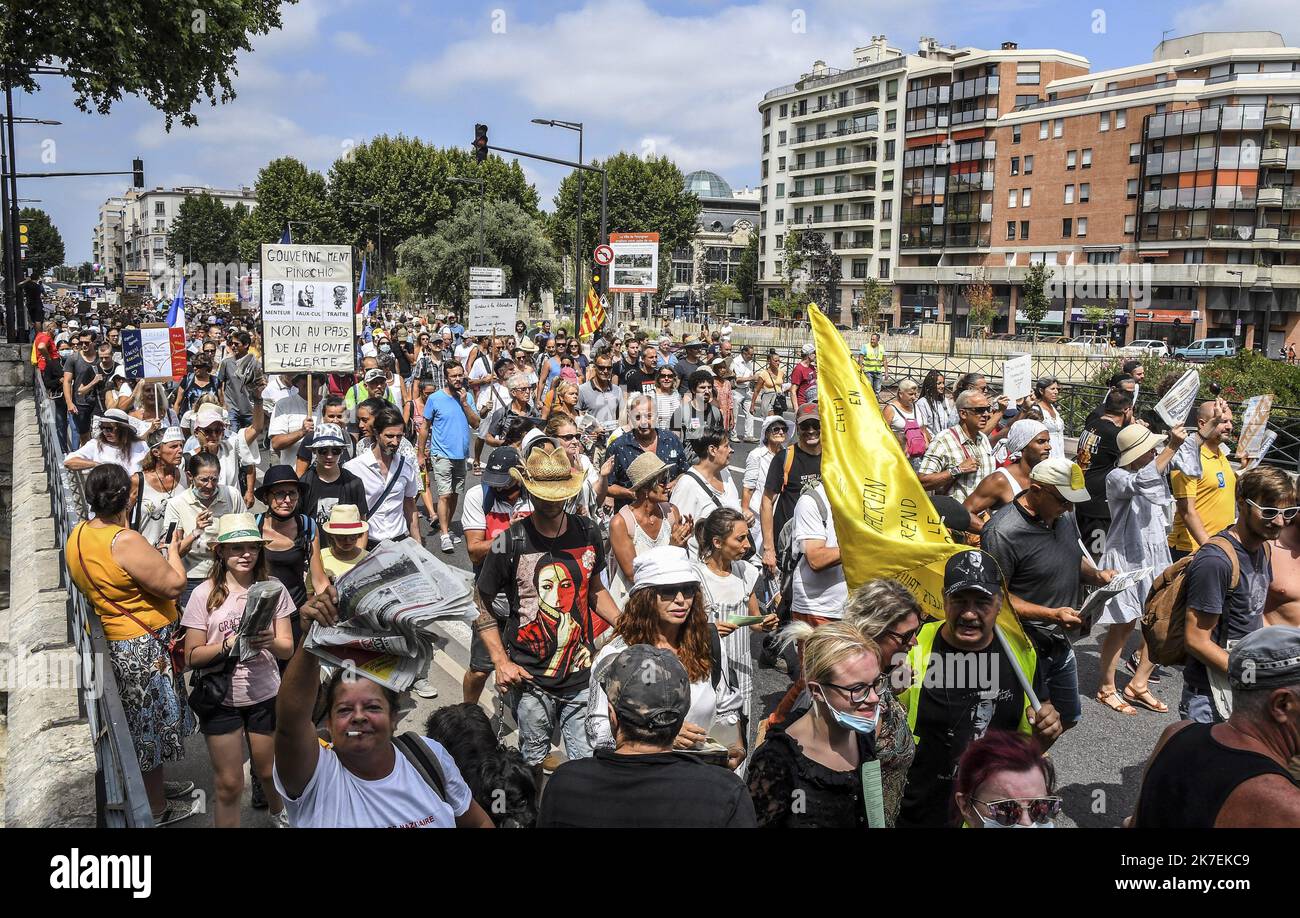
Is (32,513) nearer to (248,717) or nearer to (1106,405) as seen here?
(248,717)

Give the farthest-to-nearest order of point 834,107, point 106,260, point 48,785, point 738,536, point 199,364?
1. point 106,260
2. point 834,107
3. point 199,364
4. point 738,536
5. point 48,785

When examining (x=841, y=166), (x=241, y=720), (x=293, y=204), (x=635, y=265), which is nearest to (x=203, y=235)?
(x=293, y=204)

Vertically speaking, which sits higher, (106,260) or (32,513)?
(106,260)

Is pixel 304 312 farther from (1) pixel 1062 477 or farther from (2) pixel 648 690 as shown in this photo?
(2) pixel 648 690

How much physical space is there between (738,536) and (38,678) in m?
3.15

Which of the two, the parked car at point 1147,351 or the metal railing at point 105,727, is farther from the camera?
the parked car at point 1147,351

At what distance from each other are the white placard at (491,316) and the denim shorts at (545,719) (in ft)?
47.7

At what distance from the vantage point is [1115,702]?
6211 mm

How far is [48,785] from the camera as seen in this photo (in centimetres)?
351

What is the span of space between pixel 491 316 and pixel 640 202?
63.2m

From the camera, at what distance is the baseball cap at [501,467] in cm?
551

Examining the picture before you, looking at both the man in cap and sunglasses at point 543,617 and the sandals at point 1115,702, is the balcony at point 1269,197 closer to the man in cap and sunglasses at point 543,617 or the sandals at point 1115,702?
the sandals at point 1115,702

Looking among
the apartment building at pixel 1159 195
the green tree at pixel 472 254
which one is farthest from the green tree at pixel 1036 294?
the green tree at pixel 472 254
